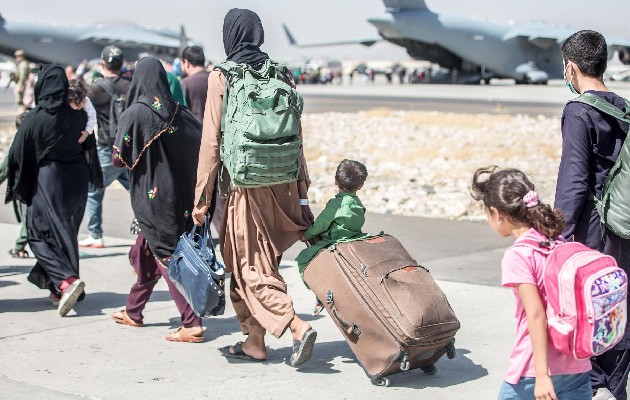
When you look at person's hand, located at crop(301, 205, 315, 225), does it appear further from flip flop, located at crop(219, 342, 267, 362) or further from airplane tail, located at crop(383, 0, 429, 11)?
airplane tail, located at crop(383, 0, 429, 11)

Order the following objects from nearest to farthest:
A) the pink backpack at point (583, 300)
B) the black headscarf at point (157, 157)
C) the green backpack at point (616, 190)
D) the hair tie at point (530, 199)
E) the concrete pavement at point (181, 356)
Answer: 1. the pink backpack at point (583, 300)
2. the hair tie at point (530, 199)
3. the green backpack at point (616, 190)
4. the concrete pavement at point (181, 356)
5. the black headscarf at point (157, 157)

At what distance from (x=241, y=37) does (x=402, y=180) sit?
31.7ft

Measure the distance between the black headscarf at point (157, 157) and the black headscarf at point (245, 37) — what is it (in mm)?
740

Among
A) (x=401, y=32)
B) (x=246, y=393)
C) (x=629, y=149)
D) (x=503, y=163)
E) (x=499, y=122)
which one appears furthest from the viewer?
(x=401, y=32)

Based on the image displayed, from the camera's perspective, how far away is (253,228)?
5.52m

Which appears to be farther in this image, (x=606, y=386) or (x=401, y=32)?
(x=401, y=32)

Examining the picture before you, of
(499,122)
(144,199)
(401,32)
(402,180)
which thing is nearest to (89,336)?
(144,199)

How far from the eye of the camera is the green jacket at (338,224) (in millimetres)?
5430

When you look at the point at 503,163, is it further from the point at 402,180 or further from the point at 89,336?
the point at 89,336

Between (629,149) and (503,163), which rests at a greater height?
(629,149)

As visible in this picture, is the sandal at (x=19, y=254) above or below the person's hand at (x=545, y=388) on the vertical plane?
below

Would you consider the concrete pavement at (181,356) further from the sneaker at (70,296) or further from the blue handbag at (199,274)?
the blue handbag at (199,274)

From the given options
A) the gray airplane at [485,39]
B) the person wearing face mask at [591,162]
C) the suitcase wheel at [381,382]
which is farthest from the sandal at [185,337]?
the gray airplane at [485,39]

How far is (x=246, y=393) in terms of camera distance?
512 cm
